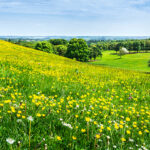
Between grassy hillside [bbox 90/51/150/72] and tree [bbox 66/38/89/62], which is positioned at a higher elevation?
tree [bbox 66/38/89/62]

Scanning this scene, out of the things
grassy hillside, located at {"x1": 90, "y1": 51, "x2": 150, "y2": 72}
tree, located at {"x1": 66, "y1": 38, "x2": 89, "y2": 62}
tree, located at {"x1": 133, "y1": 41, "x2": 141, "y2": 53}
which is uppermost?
tree, located at {"x1": 133, "y1": 41, "x2": 141, "y2": 53}

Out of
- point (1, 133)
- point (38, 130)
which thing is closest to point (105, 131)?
point (38, 130)

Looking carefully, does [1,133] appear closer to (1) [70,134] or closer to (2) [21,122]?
(2) [21,122]

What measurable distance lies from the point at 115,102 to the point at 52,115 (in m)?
2.53

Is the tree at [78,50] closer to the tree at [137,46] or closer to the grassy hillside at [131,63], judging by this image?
the grassy hillside at [131,63]

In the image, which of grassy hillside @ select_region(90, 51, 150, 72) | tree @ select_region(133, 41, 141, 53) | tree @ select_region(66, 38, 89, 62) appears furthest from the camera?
tree @ select_region(133, 41, 141, 53)

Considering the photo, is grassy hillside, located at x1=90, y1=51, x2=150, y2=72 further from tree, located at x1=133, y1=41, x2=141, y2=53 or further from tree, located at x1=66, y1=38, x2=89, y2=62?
tree, located at x1=133, y1=41, x2=141, y2=53

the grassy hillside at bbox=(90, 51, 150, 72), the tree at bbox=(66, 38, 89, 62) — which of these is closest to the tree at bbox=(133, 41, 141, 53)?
the grassy hillside at bbox=(90, 51, 150, 72)

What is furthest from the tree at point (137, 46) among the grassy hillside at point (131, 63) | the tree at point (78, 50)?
the tree at point (78, 50)

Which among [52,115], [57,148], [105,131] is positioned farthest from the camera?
[52,115]

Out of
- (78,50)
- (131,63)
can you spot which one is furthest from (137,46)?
(78,50)

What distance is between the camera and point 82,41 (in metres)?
65.8

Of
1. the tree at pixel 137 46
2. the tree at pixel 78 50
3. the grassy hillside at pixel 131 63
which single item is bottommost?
the grassy hillside at pixel 131 63

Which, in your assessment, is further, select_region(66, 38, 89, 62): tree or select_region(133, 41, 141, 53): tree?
select_region(133, 41, 141, 53): tree
